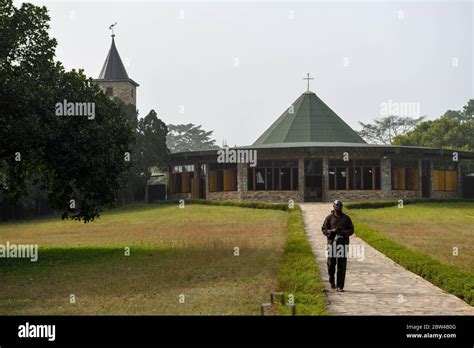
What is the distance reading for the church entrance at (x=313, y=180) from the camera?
40.1 m

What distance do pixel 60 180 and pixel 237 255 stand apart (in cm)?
645

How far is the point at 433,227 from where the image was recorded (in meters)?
25.4

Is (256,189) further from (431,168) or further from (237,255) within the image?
(237,255)

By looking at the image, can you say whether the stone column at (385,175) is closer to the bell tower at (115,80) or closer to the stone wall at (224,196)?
the stone wall at (224,196)

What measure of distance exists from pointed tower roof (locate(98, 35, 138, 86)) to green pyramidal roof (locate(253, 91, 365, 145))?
14.2 meters

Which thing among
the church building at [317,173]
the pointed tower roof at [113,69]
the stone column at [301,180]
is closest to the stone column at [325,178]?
the church building at [317,173]

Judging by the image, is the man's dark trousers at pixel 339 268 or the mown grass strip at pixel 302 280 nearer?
the mown grass strip at pixel 302 280

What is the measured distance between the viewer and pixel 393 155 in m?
41.0

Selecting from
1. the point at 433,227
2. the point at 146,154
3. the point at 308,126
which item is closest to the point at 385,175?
the point at 308,126

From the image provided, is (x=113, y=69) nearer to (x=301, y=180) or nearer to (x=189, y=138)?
(x=301, y=180)

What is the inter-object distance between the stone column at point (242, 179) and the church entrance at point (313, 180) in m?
4.01

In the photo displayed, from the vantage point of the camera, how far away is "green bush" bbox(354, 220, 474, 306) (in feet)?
36.2

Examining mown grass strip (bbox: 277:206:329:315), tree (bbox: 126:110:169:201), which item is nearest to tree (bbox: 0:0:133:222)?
mown grass strip (bbox: 277:206:329:315)
